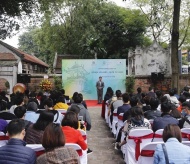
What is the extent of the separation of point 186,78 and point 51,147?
17.1 metres

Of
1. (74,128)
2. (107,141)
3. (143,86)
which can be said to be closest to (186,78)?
(143,86)

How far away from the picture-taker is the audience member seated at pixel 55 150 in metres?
3.09

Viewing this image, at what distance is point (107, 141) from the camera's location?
810 cm

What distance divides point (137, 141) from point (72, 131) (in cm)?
128

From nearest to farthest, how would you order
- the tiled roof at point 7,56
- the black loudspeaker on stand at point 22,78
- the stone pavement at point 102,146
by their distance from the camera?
the stone pavement at point 102,146 → the black loudspeaker on stand at point 22,78 → the tiled roof at point 7,56

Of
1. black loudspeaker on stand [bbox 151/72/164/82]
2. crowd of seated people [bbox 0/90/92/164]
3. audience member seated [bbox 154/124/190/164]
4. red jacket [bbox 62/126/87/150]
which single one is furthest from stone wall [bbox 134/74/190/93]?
audience member seated [bbox 154/124/190/164]

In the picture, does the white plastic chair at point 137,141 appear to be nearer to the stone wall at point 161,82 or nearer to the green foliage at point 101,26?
the stone wall at point 161,82

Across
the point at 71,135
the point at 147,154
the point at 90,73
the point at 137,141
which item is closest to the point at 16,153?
the point at 71,135

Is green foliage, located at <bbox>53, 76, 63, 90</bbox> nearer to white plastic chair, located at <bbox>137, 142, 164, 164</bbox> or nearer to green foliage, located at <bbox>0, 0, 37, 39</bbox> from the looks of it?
green foliage, located at <bbox>0, 0, 37, 39</bbox>

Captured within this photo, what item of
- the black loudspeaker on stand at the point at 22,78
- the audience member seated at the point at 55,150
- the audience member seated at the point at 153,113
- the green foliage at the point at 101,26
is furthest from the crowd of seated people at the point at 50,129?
the green foliage at the point at 101,26

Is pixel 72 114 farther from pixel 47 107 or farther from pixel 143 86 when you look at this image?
pixel 143 86

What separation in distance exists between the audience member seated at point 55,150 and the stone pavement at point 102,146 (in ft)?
10.4

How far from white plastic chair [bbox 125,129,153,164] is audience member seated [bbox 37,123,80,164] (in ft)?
6.66

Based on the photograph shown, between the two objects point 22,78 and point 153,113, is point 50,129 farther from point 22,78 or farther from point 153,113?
point 22,78
